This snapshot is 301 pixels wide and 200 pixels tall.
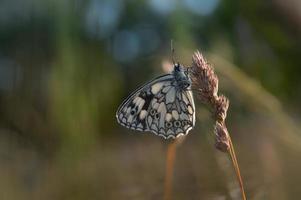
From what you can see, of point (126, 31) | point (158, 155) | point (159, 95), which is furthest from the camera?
point (126, 31)

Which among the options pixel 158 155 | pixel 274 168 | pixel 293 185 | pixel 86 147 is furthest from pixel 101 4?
pixel 158 155

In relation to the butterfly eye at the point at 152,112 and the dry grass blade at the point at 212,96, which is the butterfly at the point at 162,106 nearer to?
the butterfly eye at the point at 152,112

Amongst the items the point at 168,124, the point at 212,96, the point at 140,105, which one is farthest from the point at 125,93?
the point at 212,96

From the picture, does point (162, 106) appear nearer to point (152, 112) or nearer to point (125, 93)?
point (152, 112)

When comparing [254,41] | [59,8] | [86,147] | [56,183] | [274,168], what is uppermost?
[254,41]

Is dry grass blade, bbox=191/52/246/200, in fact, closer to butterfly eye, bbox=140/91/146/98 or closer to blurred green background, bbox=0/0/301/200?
butterfly eye, bbox=140/91/146/98

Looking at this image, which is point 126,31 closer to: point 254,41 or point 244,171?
point 254,41
